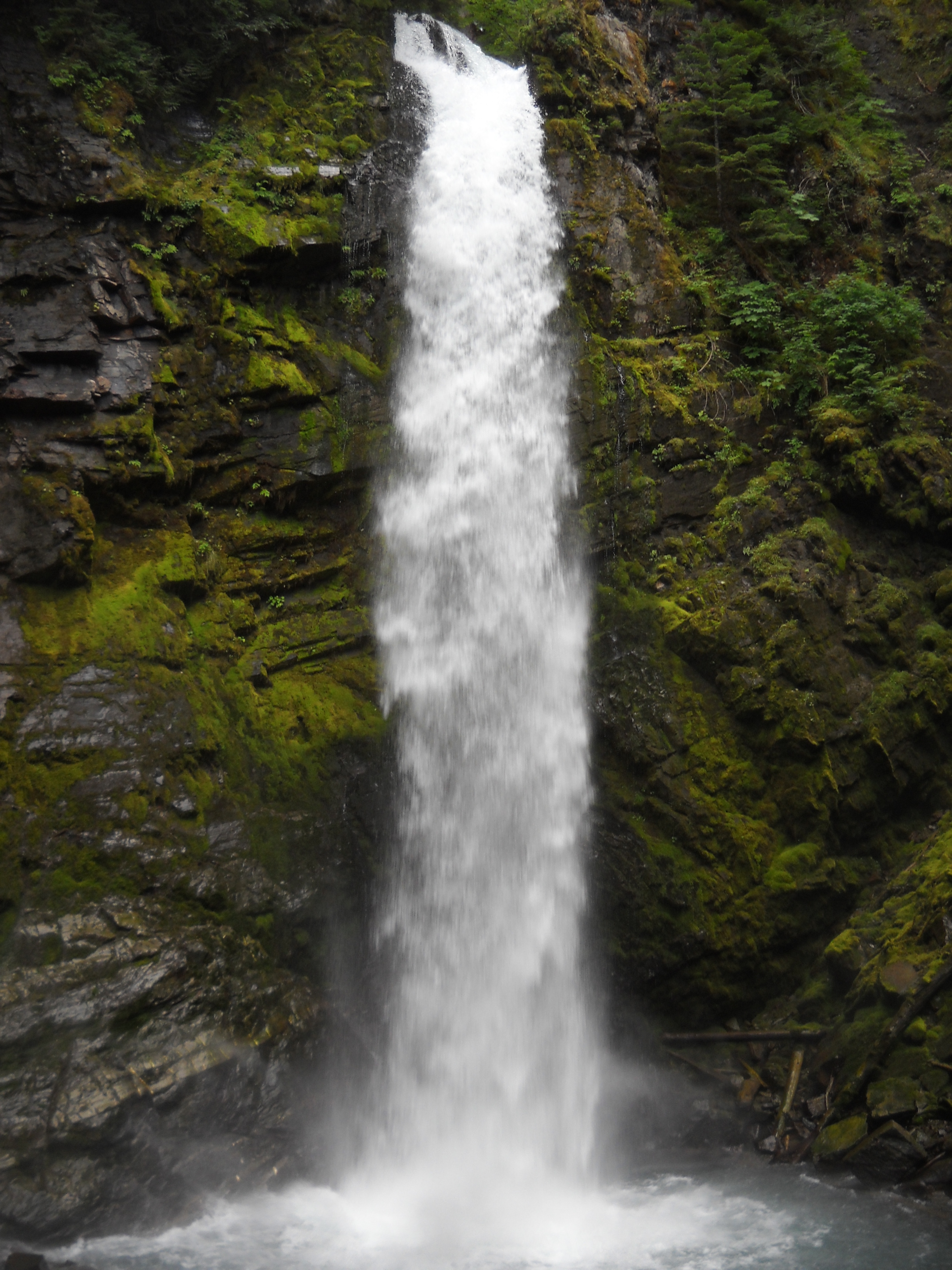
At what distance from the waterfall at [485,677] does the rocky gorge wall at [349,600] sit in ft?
1.10

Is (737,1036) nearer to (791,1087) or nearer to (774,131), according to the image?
(791,1087)

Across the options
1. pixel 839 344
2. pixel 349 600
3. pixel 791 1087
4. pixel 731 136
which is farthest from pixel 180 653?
pixel 731 136

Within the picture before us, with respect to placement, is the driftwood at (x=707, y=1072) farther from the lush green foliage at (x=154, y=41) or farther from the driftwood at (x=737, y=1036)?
the lush green foliage at (x=154, y=41)

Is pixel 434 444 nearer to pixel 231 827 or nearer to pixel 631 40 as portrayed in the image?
pixel 231 827

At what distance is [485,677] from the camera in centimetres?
832

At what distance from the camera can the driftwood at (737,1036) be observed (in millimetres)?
7078

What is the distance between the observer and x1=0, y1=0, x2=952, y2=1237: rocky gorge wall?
591 cm

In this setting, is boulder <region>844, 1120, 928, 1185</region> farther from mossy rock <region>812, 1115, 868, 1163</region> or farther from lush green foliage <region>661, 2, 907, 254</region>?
lush green foliage <region>661, 2, 907, 254</region>

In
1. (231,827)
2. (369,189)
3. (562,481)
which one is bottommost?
(231,827)

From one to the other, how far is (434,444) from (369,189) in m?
3.35

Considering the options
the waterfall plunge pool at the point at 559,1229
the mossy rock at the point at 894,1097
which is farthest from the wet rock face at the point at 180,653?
the mossy rock at the point at 894,1097

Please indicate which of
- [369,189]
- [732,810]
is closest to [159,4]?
[369,189]

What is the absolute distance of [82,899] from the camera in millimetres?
5863

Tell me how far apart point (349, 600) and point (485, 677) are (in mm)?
1600
